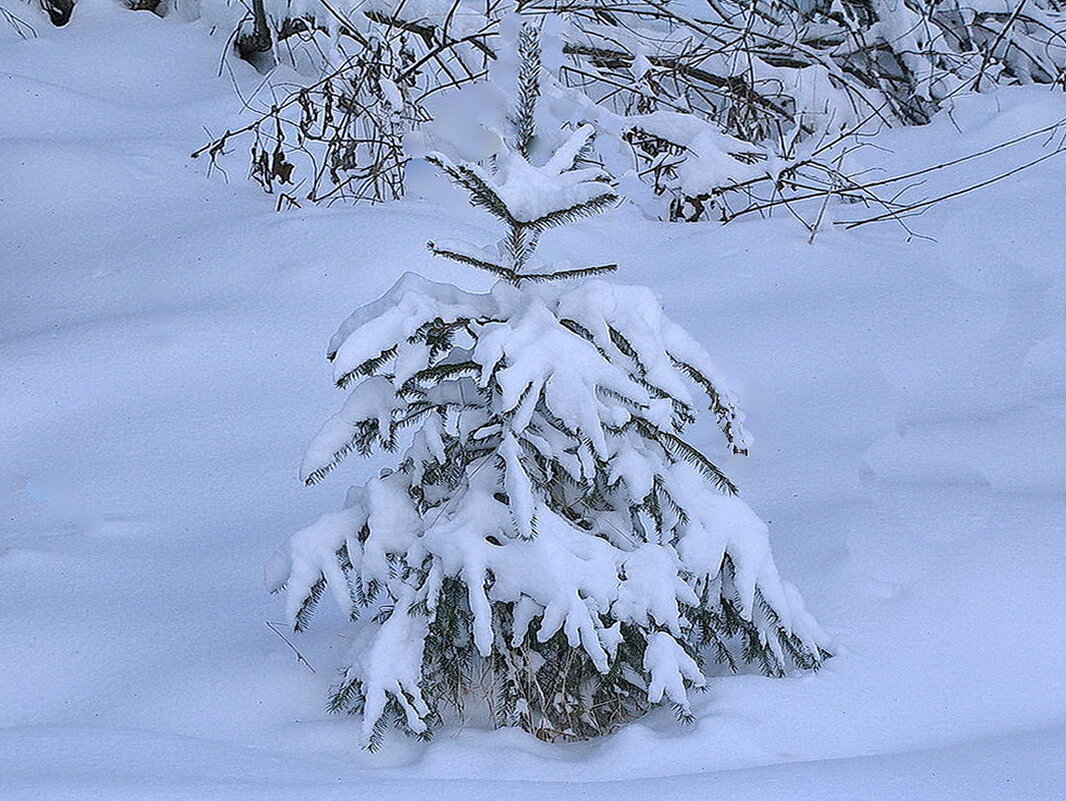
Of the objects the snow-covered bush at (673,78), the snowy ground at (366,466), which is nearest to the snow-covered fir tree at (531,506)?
the snowy ground at (366,466)

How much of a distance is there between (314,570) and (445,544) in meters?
0.22

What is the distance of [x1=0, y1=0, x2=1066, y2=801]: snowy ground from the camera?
1749 mm

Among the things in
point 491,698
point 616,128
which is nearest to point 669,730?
point 491,698

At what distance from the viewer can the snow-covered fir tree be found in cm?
173

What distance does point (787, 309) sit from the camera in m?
3.62

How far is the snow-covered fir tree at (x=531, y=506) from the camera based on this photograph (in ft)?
5.68

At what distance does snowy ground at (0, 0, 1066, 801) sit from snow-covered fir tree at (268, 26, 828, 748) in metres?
0.09

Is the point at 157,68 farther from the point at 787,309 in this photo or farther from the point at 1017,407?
the point at 1017,407

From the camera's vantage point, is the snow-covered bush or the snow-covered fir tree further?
the snow-covered bush

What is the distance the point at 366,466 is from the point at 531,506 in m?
1.22

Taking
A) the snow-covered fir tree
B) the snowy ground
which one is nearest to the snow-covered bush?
the snowy ground

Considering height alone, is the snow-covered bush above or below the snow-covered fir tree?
below

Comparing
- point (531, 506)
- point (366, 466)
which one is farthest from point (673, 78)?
point (531, 506)

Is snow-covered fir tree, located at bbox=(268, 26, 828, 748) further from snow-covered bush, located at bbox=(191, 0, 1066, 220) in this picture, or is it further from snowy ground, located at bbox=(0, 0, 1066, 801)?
snow-covered bush, located at bbox=(191, 0, 1066, 220)
